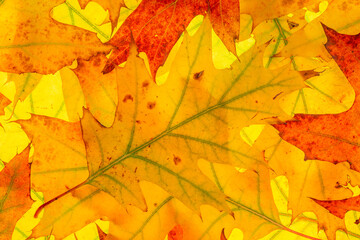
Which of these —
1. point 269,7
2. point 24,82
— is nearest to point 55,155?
point 24,82

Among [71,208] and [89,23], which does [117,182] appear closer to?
[71,208]

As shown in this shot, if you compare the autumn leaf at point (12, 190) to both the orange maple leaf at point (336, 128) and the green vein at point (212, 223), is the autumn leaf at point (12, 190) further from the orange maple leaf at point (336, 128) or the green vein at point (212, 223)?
the orange maple leaf at point (336, 128)

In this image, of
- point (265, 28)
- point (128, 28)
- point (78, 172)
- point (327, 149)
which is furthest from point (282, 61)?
point (78, 172)

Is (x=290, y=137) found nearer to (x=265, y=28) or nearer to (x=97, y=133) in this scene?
(x=265, y=28)

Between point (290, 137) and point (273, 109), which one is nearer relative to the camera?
point (273, 109)

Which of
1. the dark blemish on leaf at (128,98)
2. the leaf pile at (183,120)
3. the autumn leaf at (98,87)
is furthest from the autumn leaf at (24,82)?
the dark blemish on leaf at (128,98)

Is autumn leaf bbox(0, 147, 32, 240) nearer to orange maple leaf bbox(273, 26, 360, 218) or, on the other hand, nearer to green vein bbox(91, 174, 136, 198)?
green vein bbox(91, 174, 136, 198)

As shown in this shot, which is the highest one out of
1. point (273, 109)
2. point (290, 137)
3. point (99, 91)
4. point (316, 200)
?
point (99, 91)

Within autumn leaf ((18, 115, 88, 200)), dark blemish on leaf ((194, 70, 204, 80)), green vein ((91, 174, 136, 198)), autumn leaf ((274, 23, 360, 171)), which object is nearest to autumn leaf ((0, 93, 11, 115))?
autumn leaf ((18, 115, 88, 200))
